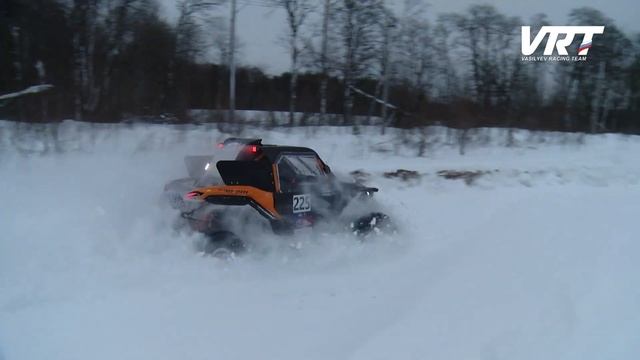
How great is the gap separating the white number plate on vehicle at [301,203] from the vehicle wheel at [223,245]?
2.98 ft

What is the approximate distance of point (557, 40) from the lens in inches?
1008

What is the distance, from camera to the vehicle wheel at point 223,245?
588cm

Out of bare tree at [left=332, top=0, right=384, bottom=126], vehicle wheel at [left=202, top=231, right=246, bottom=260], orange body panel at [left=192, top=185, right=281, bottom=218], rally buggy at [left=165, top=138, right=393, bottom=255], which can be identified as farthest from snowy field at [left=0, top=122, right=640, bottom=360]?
bare tree at [left=332, top=0, right=384, bottom=126]

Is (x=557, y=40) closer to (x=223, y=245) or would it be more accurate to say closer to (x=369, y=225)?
(x=369, y=225)

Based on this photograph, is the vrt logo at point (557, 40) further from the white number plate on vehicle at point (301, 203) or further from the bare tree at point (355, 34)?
the white number plate on vehicle at point (301, 203)

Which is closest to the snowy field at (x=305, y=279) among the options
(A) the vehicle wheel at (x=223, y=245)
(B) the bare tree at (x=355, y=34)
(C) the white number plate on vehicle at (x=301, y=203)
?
(A) the vehicle wheel at (x=223, y=245)

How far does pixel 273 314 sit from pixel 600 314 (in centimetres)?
311

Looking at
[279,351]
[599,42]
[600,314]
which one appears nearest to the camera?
[279,351]

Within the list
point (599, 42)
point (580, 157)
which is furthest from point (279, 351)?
point (599, 42)

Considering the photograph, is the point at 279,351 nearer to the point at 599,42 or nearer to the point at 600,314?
the point at 600,314

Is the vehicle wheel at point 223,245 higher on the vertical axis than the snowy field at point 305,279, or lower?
higher

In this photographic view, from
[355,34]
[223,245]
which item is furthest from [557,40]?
[223,245]

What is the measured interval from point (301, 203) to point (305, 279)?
47.2 inches

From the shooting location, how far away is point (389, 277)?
5.93 m
